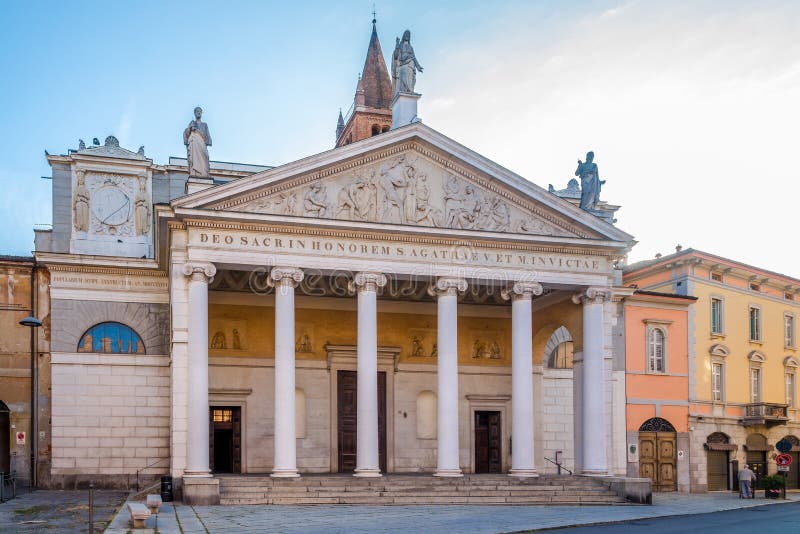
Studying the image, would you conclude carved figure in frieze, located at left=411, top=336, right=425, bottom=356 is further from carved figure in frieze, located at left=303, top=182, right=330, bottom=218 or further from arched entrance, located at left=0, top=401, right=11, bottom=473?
arched entrance, located at left=0, top=401, right=11, bottom=473

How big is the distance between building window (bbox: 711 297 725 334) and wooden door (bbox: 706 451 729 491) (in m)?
5.74

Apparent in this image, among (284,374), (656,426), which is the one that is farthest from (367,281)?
(656,426)

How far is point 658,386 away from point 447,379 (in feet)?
47.2

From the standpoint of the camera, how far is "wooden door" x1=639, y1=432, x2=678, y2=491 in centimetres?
4047

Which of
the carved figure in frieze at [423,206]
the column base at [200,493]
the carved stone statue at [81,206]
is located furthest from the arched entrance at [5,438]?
the carved figure in frieze at [423,206]

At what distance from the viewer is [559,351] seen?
4094 centimetres

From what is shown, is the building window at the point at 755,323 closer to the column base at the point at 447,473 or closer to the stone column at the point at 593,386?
the stone column at the point at 593,386

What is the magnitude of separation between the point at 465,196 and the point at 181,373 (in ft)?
37.2

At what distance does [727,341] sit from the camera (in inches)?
1732

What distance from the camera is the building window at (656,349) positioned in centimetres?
4172

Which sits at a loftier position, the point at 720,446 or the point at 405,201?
the point at 405,201

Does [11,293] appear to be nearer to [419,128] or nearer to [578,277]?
[419,128]

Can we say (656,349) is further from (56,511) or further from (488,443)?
(56,511)

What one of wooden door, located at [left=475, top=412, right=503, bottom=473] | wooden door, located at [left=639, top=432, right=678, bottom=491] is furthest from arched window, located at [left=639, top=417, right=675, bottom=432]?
wooden door, located at [left=475, top=412, right=503, bottom=473]
